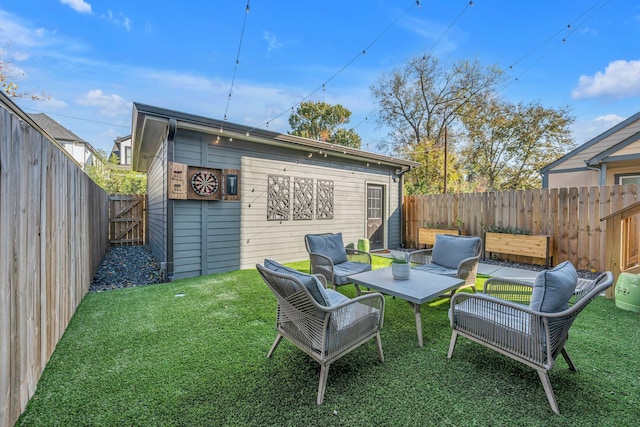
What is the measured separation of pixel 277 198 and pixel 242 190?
0.84 m

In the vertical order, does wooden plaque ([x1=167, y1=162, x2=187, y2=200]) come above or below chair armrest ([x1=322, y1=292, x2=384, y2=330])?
above

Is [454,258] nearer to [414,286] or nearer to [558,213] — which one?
[414,286]

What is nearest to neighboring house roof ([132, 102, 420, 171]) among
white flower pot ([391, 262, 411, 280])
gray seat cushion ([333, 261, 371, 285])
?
gray seat cushion ([333, 261, 371, 285])

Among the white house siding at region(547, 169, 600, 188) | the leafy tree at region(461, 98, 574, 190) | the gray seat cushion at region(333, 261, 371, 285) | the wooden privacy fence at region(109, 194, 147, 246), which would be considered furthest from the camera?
the leafy tree at region(461, 98, 574, 190)

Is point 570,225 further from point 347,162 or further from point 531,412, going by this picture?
point 531,412

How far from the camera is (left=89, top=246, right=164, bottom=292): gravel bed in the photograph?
4816 mm

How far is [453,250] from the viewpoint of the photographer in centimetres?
419

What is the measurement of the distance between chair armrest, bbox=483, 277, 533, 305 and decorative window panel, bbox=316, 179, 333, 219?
180 inches

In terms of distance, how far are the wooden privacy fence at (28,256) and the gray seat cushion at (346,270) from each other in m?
2.88

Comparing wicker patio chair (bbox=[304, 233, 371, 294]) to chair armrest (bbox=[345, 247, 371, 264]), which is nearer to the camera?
wicker patio chair (bbox=[304, 233, 371, 294])

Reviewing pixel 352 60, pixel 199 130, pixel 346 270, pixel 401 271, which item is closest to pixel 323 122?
pixel 352 60

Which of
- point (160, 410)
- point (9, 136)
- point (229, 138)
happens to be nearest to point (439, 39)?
point (229, 138)

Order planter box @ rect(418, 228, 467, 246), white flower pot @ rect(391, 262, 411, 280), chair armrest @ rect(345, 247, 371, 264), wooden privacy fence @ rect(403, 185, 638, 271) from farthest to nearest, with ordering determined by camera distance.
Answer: planter box @ rect(418, 228, 467, 246)
wooden privacy fence @ rect(403, 185, 638, 271)
chair armrest @ rect(345, 247, 371, 264)
white flower pot @ rect(391, 262, 411, 280)

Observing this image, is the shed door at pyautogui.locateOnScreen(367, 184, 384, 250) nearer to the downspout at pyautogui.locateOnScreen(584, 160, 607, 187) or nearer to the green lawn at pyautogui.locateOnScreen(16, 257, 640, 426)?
the green lawn at pyautogui.locateOnScreen(16, 257, 640, 426)
